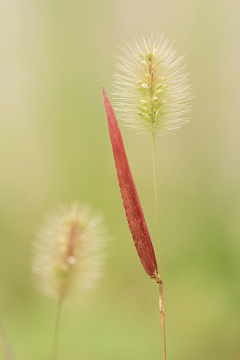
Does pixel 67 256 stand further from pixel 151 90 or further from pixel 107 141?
pixel 107 141

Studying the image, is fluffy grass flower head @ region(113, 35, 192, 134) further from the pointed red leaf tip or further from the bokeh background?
the bokeh background

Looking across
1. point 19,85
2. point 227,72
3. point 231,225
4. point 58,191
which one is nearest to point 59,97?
point 19,85

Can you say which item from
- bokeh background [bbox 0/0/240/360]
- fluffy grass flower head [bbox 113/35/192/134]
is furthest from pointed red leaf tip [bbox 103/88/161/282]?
bokeh background [bbox 0/0/240/360]

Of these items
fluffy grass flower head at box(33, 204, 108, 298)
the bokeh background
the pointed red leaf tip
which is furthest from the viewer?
the bokeh background

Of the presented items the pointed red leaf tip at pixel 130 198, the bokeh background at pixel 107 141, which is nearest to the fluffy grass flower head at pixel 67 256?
the pointed red leaf tip at pixel 130 198

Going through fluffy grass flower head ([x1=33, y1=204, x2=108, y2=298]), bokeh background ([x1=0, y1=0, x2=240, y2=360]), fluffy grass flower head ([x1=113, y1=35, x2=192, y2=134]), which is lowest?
fluffy grass flower head ([x1=33, y1=204, x2=108, y2=298])

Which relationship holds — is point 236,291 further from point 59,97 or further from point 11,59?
point 11,59
